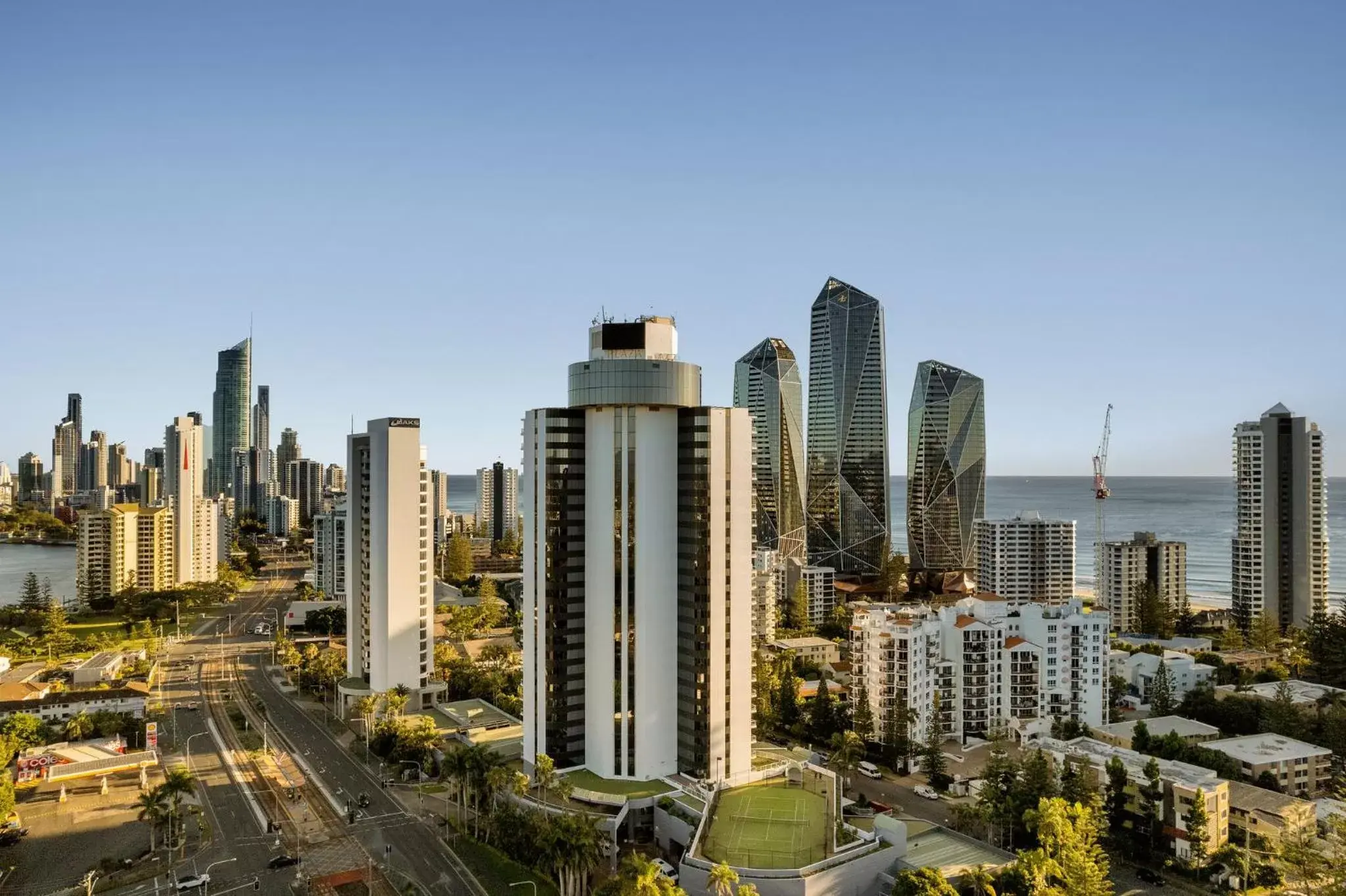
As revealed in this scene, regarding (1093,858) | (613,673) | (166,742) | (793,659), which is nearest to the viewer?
(1093,858)

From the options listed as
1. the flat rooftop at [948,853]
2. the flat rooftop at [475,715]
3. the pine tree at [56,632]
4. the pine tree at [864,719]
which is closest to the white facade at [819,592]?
the pine tree at [864,719]

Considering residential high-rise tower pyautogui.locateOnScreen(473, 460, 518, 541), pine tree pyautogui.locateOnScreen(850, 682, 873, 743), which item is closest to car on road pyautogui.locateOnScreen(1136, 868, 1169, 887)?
pine tree pyautogui.locateOnScreen(850, 682, 873, 743)

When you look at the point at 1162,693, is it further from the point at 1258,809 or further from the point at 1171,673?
the point at 1258,809

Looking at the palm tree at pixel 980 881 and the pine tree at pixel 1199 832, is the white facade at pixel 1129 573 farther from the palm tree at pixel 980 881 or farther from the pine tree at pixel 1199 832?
the palm tree at pixel 980 881

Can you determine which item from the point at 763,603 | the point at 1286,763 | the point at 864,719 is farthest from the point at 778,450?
the point at 1286,763

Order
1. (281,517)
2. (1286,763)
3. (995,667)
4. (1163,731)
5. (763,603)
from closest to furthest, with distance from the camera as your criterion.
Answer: (1286,763) < (1163,731) < (995,667) < (763,603) < (281,517)

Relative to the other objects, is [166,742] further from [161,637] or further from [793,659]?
[793,659]


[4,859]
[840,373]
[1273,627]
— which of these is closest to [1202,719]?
[1273,627]
